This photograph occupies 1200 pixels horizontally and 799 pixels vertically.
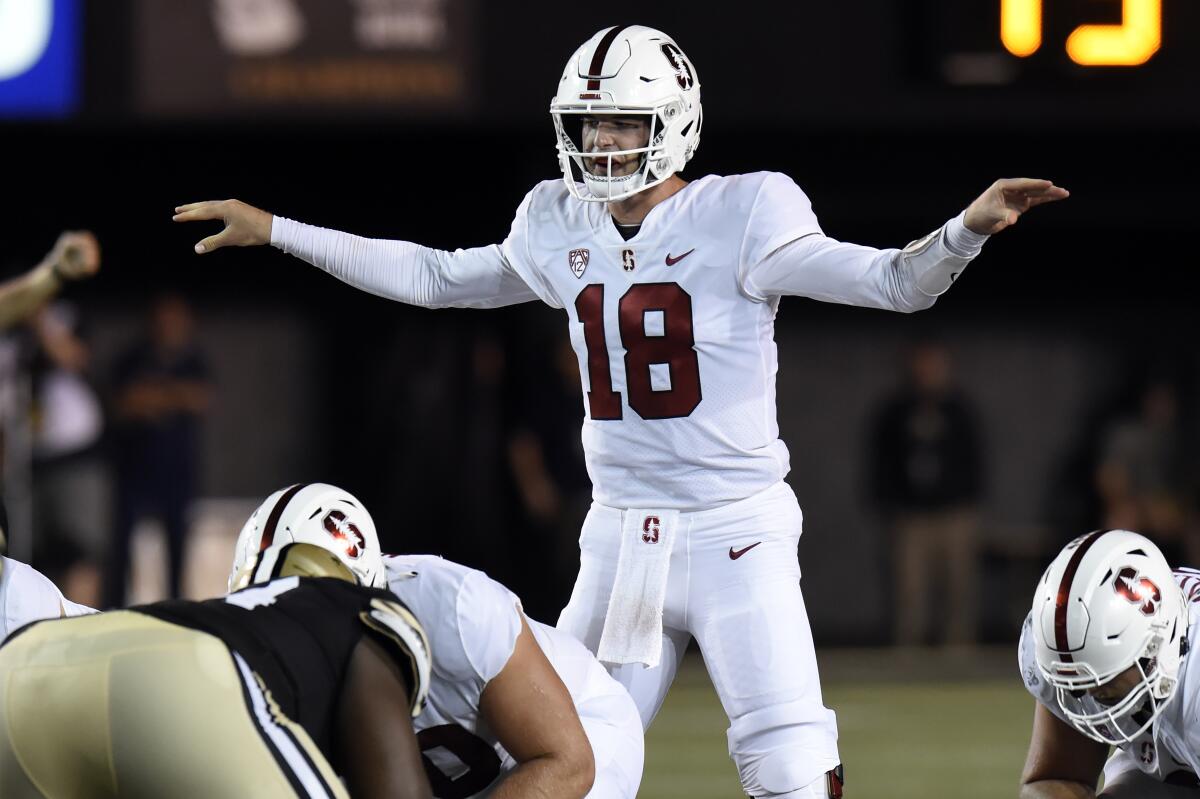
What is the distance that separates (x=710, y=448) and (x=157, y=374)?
205 inches

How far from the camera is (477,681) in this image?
326 cm

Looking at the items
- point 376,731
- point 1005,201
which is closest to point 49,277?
point 1005,201

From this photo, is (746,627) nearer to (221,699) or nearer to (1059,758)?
(1059,758)

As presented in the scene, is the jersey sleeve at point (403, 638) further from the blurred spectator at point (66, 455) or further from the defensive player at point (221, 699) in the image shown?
the blurred spectator at point (66, 455)

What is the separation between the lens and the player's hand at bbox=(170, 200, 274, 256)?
4199mm

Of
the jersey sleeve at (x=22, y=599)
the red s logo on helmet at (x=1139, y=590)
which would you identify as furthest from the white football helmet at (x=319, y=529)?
the red s logo on helmet at (x=1139, y=590)

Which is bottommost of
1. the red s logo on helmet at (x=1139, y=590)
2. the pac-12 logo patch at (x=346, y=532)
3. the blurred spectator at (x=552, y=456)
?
the blurred spectator at (x=552, y=456)

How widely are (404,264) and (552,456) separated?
4476 mm

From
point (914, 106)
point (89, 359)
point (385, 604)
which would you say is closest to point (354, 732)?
point (385, 604)

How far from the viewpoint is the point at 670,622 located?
159 inches

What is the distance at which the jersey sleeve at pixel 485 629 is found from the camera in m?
3.23

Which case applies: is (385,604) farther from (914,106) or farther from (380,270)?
(914,106)

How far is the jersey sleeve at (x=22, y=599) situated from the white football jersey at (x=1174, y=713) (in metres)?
1.80

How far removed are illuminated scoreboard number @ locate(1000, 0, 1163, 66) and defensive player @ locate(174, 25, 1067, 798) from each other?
3777 millimetres
